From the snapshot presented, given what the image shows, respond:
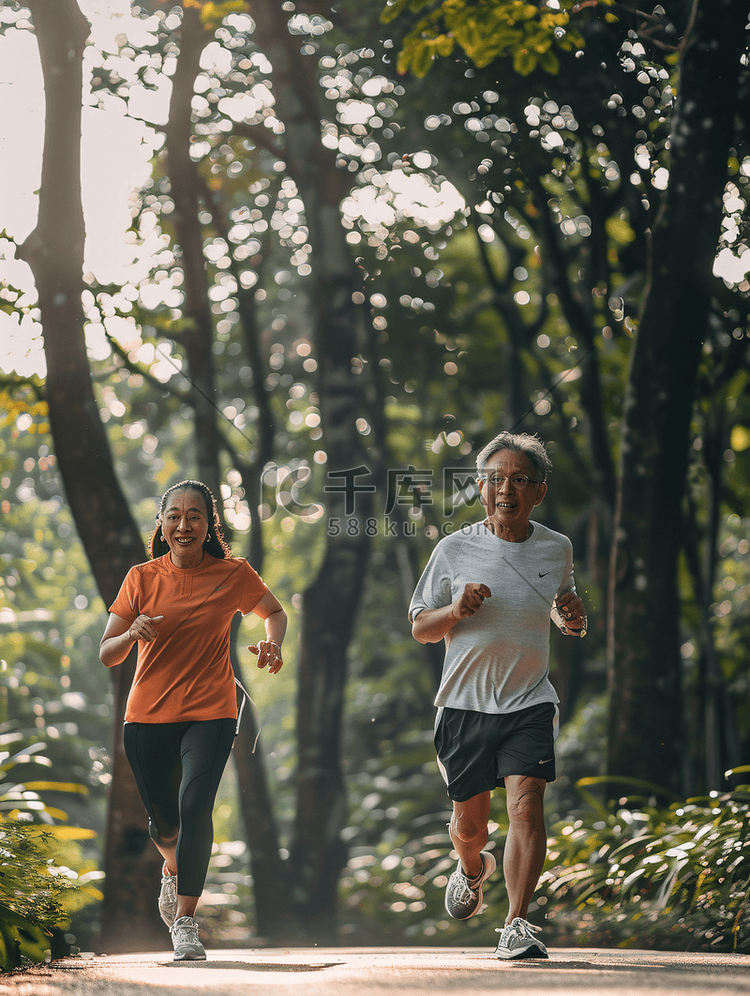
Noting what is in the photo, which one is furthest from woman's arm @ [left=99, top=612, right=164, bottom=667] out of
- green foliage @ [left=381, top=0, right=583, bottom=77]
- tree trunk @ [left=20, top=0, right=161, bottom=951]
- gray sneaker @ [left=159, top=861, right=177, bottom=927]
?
green foliage @ [left=381, top=0, right=583, bottom=77]

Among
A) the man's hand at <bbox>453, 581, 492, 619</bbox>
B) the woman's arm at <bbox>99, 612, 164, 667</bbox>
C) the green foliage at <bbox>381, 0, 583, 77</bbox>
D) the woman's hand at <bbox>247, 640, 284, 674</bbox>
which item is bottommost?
the woman's hand at <bbox>247, 640, 284, 674</bbox>

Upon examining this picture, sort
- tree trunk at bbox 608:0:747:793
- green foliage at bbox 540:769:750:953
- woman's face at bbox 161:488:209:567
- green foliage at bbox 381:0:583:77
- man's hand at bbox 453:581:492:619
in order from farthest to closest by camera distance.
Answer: green foliage at bbox 381:0:583:77 → tree trunk at bbox 608:0:747:793 → green foliage at bbox 540:769:750:953 → woman's face at bbox 161:488:209:567 → man's hand at bbox 453:581:492:619

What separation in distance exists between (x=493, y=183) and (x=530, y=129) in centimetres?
42

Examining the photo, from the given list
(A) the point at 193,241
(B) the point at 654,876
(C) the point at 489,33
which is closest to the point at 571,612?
(B) the point at 654,876

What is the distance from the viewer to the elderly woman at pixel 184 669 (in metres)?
3.94

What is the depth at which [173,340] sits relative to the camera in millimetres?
7121

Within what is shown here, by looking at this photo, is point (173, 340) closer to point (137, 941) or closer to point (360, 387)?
point (360, 387)

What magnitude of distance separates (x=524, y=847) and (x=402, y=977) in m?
0.62

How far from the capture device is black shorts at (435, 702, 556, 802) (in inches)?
148

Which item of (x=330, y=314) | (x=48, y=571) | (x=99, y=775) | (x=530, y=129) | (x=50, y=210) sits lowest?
(x=99, y=775)

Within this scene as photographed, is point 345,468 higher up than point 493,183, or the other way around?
point 493,183

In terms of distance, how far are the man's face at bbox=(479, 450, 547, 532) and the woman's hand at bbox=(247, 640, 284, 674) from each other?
98 cm

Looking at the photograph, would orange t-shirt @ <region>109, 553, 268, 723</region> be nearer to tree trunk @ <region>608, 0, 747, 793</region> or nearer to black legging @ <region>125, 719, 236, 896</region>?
black legging @ <region>125, 719, 236, 896</region>

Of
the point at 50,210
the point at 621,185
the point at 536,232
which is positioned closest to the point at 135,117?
the point at 50,210
